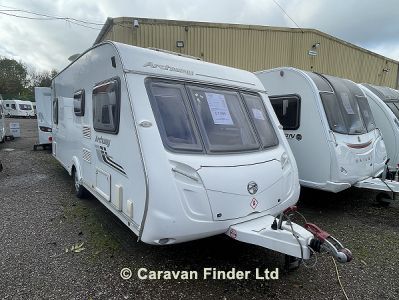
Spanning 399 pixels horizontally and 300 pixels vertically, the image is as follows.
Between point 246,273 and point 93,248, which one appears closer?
point 246,273

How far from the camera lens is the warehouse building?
1231 centimetres

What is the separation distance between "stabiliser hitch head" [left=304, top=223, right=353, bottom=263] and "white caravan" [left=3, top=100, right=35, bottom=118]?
40.7m

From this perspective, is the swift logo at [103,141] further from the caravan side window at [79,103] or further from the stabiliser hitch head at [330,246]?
the stabiliser hitch head at [330,246]

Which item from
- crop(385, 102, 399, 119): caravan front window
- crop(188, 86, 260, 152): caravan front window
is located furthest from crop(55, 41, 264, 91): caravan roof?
crop(385, 102, 399, 119): caravan front window

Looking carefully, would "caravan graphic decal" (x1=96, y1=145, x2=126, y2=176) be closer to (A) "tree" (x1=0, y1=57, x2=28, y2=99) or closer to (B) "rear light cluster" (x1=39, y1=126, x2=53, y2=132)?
(B) "rear light cluster" (x1=39, y1=126, x2=53, y2=132)

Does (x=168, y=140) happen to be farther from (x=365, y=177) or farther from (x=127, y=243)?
(x=365, y=177)

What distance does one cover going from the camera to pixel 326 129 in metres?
4.68

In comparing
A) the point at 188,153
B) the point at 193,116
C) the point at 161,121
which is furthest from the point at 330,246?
the point at 161,121

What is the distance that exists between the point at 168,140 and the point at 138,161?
0.34m

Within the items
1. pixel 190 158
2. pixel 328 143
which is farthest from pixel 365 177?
pixel 190 158

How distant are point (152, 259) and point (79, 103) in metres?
2.68

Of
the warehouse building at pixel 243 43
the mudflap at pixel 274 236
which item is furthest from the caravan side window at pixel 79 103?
the warehouse building at pixel 243 43

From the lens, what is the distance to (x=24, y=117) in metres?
37.7

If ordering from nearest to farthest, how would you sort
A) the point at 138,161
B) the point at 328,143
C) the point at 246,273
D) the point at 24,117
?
1. the point at 138,161
2. the point at 246,273
3. the point at 328,143
4. the point at 24,117
